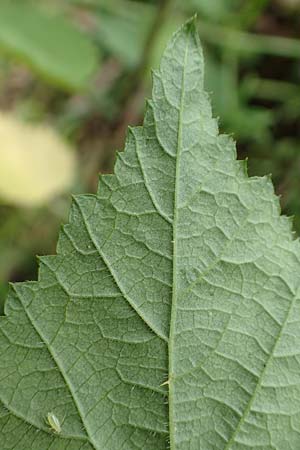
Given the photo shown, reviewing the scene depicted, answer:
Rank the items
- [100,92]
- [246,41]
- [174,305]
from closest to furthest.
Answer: [174,305] → [246,41] → [100,92]

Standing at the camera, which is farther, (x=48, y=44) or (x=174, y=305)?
(x=48, y=44)

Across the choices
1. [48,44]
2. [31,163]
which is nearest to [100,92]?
[48,44]

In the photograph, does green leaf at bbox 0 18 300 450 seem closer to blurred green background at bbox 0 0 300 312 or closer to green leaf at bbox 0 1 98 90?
blurred green background at bbox 0 0 300 312

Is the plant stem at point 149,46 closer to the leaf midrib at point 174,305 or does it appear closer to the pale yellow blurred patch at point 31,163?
the pale yellow blurred patch at point 31,163

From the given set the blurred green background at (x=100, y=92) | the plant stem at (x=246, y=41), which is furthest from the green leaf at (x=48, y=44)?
the plant stem at (x=246, y=41)

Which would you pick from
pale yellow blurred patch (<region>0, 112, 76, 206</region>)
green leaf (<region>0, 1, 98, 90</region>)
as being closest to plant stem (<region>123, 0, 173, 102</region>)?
green leaf (<region>0, 1, 98, 90</region>)

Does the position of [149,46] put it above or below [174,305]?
above

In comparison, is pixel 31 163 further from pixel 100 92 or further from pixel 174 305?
pixel 174 305
